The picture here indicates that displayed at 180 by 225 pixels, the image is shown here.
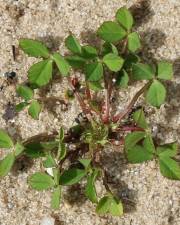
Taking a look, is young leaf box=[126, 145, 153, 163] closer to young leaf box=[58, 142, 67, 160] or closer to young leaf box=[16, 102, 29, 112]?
young leaf box=[58, 142, 67, 160]

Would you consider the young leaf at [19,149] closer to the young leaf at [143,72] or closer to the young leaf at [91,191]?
the young leaf at [91,191]

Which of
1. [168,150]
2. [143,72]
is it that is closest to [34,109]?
[143,72]

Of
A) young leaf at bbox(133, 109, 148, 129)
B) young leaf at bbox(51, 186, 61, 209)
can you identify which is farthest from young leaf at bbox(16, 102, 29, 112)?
young leaf at bbox(133, 109, 148, 129)

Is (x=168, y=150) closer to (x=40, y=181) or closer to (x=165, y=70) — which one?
(x=165, y=70)

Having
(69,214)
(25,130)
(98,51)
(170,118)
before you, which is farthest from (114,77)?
(69,214)

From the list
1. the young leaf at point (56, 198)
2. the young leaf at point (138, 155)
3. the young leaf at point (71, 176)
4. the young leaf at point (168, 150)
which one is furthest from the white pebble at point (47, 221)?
the young leaf at point (168, 150)
